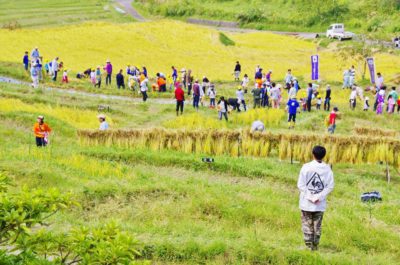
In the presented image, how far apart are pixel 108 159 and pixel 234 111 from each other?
10375mm

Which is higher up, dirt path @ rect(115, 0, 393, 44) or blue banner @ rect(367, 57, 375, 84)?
dirt path @ rect(115, 0, 393, 44)

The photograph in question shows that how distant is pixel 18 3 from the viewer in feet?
260

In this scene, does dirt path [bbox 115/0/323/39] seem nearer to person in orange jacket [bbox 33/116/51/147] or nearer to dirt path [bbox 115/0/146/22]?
dirt path [bbox 115/0/146/22]

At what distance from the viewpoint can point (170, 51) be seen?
149ft

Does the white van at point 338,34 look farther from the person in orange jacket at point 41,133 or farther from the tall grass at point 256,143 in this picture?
→ the person in orange jacket at point 41,133

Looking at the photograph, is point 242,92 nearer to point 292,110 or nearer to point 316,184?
point 292,110

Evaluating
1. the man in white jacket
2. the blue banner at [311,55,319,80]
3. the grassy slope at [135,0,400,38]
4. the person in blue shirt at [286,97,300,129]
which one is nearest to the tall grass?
the person in blue shirt at [286,97,300,129]

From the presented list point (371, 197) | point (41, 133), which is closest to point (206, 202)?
point (371, 197)

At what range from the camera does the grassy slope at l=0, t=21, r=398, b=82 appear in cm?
4050

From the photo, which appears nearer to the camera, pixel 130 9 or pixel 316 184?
pixel 316 184

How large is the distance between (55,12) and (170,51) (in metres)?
31.7

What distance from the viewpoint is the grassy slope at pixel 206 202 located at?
10742 millimetres

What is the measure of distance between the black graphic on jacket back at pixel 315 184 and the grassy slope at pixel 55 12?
180 ft

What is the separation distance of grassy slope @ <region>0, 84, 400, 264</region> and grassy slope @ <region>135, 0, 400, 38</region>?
4288 centimetres
